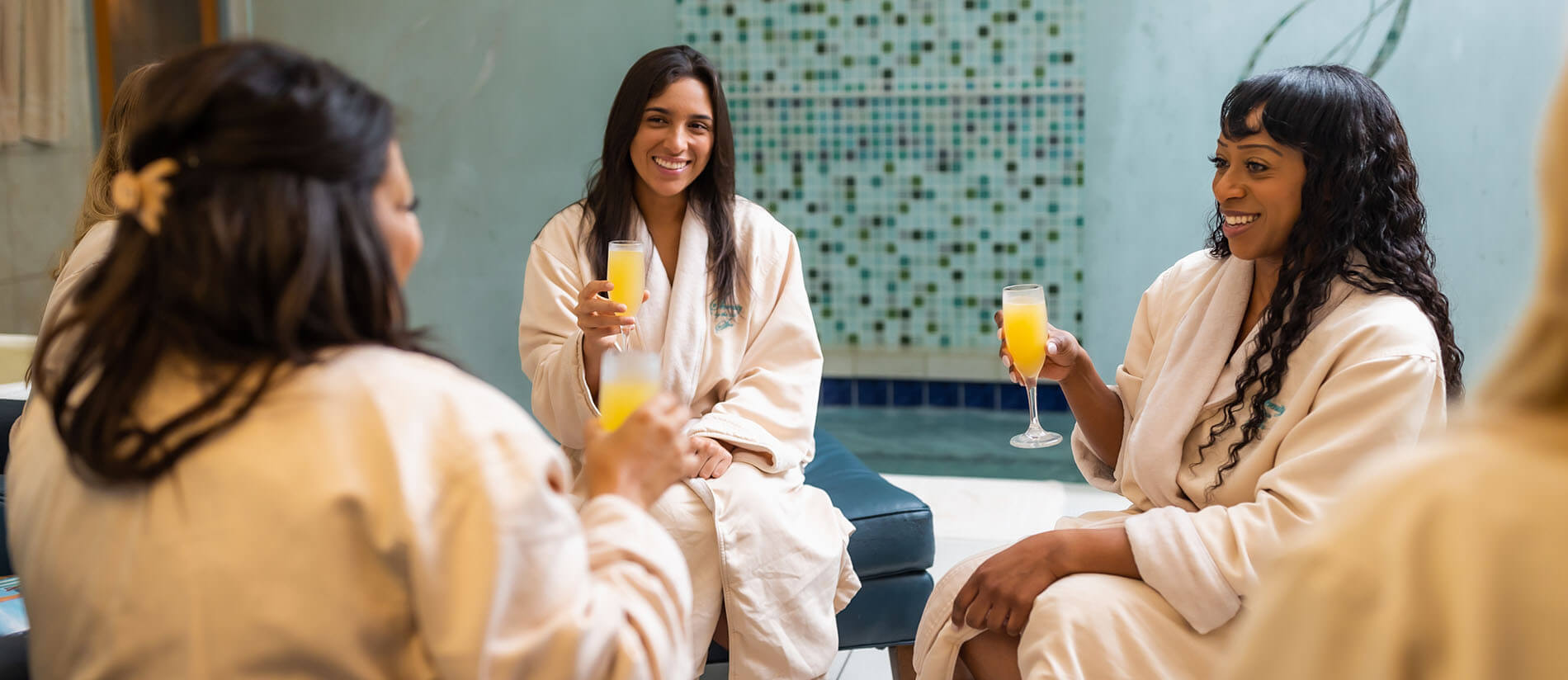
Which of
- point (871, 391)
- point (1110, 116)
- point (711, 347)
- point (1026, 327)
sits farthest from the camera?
point (871, 391)

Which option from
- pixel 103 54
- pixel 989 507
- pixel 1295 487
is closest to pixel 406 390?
pixel 1295 487

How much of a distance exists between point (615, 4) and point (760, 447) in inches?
80.9

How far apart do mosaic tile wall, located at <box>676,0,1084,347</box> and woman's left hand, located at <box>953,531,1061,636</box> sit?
80.8 inches

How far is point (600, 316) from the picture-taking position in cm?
212

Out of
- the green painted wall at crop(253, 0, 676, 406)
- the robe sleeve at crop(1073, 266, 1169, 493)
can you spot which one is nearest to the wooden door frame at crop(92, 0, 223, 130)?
the green painted wall at crop(253, 0, 676, 406)

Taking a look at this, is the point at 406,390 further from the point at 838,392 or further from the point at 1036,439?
the point at 838,392

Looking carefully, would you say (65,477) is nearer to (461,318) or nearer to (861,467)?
(861,467)

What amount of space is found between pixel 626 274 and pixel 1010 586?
84 centimetres

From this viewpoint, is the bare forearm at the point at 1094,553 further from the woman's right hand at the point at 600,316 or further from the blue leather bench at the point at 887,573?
the woman's right hand at the point at 600,316

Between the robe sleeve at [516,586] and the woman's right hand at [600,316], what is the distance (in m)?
1.10

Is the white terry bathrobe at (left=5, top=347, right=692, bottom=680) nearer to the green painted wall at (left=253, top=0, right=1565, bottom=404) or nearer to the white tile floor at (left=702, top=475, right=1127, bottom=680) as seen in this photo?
the white tile floor at (left=702, top=475, right=1127, bottom=680)

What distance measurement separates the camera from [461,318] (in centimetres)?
411

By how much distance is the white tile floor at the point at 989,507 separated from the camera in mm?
3365

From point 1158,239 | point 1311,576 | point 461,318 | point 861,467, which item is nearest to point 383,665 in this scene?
point 1311,576
